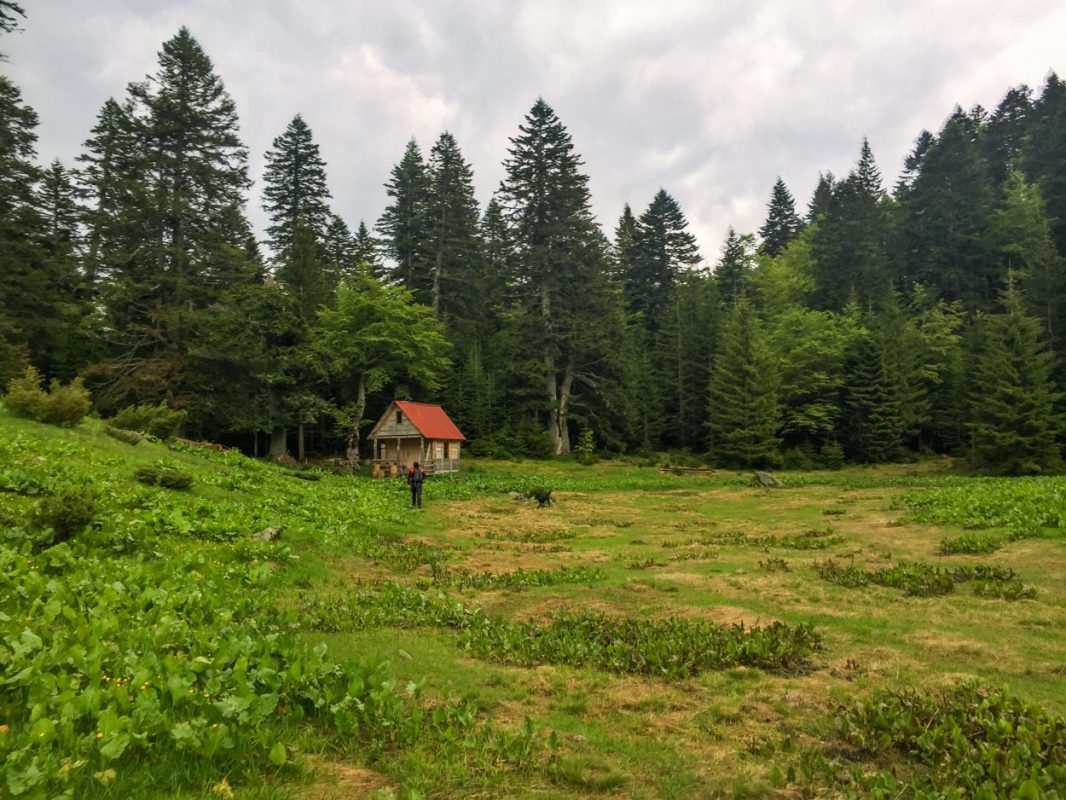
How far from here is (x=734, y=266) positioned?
71.6 meters

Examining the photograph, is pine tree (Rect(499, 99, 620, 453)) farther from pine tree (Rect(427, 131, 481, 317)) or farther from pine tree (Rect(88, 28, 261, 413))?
pine tree (Rect(88, 28, 261, 413))

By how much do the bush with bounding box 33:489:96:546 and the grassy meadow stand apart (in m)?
0.06

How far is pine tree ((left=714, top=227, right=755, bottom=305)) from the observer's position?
70375 mm

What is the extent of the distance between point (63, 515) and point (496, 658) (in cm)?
733

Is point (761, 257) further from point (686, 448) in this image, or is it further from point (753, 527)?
point (753, 527)

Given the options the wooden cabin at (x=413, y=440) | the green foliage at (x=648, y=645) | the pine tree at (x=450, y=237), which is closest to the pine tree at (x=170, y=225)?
the wooden cabin at (x=413, y=440)

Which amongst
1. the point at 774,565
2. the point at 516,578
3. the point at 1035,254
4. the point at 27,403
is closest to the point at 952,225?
the point at 1035,254

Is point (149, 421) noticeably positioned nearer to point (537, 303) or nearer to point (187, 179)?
point (187, 179)

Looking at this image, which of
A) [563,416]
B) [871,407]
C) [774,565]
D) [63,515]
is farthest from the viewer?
[563,416]

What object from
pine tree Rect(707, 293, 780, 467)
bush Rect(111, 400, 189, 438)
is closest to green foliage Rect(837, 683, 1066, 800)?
bush Rect(111, 400, 189, 438)

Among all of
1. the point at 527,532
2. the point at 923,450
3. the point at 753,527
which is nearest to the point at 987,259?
the point at 923,450

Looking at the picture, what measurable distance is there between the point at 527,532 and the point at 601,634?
38.6 feet

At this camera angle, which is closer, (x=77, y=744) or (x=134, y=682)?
(x=77, y=744)

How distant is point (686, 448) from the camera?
190 feet
